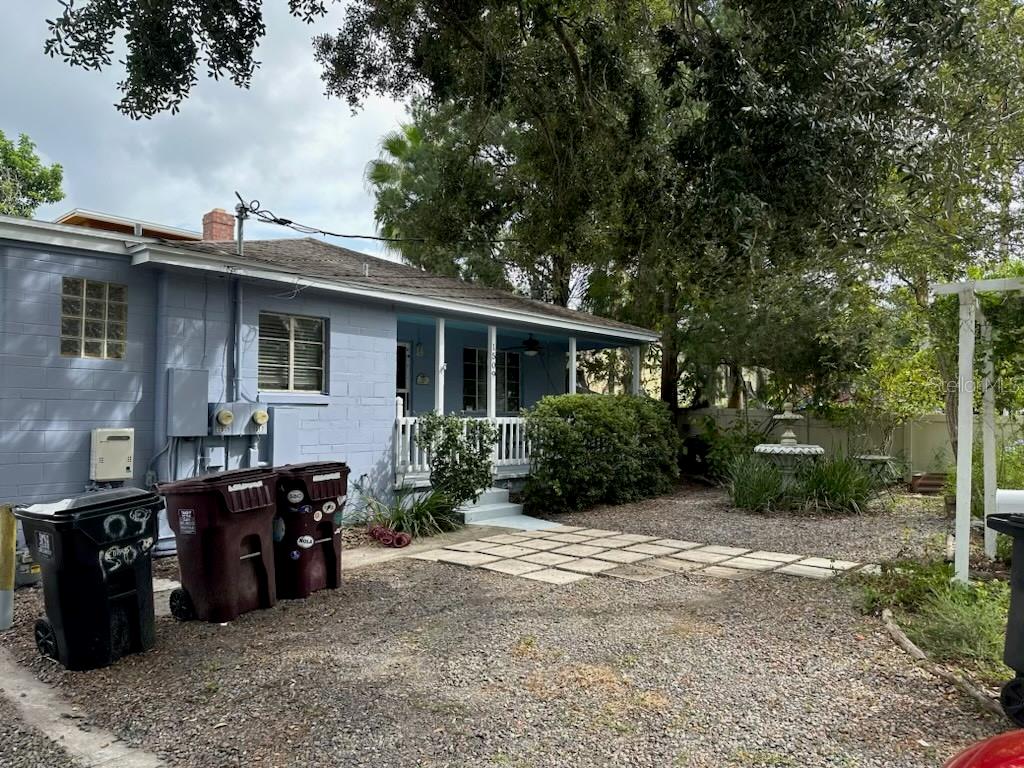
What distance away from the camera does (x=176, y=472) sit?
729 cm

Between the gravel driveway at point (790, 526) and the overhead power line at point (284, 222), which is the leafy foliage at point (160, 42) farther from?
the gravel driveway at point (790, 526)

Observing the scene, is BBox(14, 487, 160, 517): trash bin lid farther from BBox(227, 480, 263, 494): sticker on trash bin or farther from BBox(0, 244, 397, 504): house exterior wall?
BBox(0, 244, 397, 504): house exterior wall

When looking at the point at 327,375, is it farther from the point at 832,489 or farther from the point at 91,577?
the point at 832,489

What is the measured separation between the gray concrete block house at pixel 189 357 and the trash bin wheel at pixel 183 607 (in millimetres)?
2236

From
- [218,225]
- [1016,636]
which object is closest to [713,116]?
[1016,636]

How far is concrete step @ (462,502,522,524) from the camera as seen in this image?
9469 millimetres

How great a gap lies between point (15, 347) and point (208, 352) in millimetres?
1725

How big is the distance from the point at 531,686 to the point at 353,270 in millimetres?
7604

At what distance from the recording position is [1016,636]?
3328 millimetres

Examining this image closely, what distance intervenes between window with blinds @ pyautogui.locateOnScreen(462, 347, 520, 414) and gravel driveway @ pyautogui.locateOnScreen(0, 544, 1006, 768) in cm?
781

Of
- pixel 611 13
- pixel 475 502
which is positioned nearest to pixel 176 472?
pixel 475 502

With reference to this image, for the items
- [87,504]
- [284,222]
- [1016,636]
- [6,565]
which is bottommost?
[6,565]

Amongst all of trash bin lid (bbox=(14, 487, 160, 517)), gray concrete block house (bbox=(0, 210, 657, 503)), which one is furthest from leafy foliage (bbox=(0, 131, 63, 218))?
trash bin lid (bbox=(14, 487, 160, 517))

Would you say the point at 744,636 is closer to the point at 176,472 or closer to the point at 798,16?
the point at 798,16
